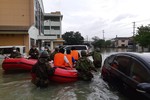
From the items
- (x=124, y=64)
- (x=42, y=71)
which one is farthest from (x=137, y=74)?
(x=42, y=71)

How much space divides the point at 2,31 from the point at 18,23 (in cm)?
549

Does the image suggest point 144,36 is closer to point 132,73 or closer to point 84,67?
point 84,67

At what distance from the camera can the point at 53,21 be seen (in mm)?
69688

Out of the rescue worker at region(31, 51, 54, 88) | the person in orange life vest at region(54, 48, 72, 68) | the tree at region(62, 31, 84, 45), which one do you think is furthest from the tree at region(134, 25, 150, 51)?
the rescue worker at region(31, 51, 54, 88)

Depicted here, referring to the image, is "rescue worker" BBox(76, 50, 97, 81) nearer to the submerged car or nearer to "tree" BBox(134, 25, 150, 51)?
the submerged car

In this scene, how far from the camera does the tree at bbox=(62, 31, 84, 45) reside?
72494 millimetres

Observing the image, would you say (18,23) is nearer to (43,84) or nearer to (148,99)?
(43,84)

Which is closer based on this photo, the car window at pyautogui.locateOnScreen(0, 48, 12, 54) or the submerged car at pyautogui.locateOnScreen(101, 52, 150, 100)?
the submerged car at pyautogui.locateOnScreen(101, 52, 150, 100)

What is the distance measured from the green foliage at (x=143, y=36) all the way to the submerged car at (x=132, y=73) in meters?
46.5

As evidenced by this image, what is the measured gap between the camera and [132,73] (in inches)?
225

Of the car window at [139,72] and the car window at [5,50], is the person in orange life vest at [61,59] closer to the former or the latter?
the car window at [139,72]

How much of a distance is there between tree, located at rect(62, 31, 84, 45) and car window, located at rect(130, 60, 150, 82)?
216 feet

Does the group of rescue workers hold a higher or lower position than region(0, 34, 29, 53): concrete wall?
lower

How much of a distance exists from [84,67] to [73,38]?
212 ft
